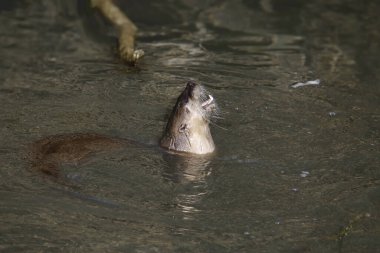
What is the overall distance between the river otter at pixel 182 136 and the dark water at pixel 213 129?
121 millimetres

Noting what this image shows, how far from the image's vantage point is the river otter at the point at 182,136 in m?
6.52

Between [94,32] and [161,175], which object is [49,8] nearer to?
[94,32]

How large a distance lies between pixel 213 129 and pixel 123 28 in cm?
241

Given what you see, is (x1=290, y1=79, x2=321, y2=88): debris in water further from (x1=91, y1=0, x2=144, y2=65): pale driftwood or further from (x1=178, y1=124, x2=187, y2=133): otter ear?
(x1=178, y1=124, x2=187, y2=133): otter ear

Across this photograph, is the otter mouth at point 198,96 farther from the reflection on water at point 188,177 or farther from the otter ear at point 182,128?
the reflection on water at point 188,177

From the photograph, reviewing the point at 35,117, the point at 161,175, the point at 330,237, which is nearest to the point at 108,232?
the point at 161,175

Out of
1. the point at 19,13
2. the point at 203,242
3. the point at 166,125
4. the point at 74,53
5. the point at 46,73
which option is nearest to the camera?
the point at 203,242

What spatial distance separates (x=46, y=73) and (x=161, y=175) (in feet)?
8.54

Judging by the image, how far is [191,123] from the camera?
21.5 ft

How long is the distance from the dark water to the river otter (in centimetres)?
12

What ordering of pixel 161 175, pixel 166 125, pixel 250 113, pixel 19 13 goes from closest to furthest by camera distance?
1. pixel 161 175
2. pixel 166 125
3. pixel 250 113
4. pixel 19 13

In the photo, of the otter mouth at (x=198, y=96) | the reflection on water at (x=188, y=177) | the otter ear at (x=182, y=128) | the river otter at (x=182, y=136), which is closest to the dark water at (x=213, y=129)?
the reflection on water at (x=188, y=177)

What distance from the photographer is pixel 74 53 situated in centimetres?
902

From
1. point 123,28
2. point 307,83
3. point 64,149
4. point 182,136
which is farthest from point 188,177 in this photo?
point 123,28
